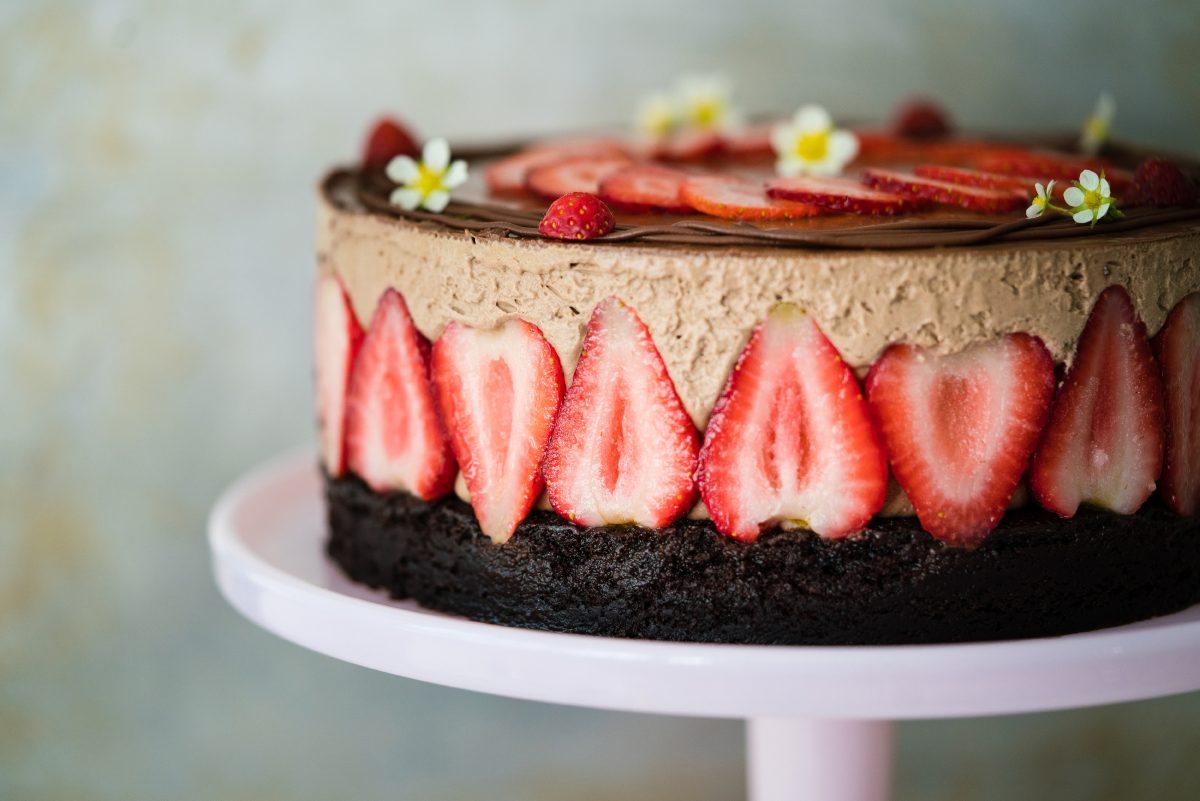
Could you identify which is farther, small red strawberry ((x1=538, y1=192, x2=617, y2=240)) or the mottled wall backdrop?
the mottled wall backdrop

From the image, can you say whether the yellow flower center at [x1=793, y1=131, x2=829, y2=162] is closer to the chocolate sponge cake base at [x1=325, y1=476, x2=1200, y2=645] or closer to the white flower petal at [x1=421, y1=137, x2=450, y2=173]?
the white flower petal at [x1=421, y1=137, x2=450, y2=173]

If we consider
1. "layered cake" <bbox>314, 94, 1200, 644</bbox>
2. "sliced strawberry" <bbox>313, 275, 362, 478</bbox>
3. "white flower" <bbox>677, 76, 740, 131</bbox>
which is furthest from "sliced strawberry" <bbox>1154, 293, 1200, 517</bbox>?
"white flower" <bbox>677, 76, 740, 131</bbox>

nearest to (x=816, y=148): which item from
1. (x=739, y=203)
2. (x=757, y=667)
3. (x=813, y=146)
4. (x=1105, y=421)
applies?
(x=813, y=146)

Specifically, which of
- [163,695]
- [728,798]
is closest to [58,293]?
[163,695]

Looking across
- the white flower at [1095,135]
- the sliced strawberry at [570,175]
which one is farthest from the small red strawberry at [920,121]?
the sliced strawberry at [570,175]

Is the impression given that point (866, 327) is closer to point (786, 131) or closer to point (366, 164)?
point (786, 131)

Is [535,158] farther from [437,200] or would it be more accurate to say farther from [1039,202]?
[1039,202]
